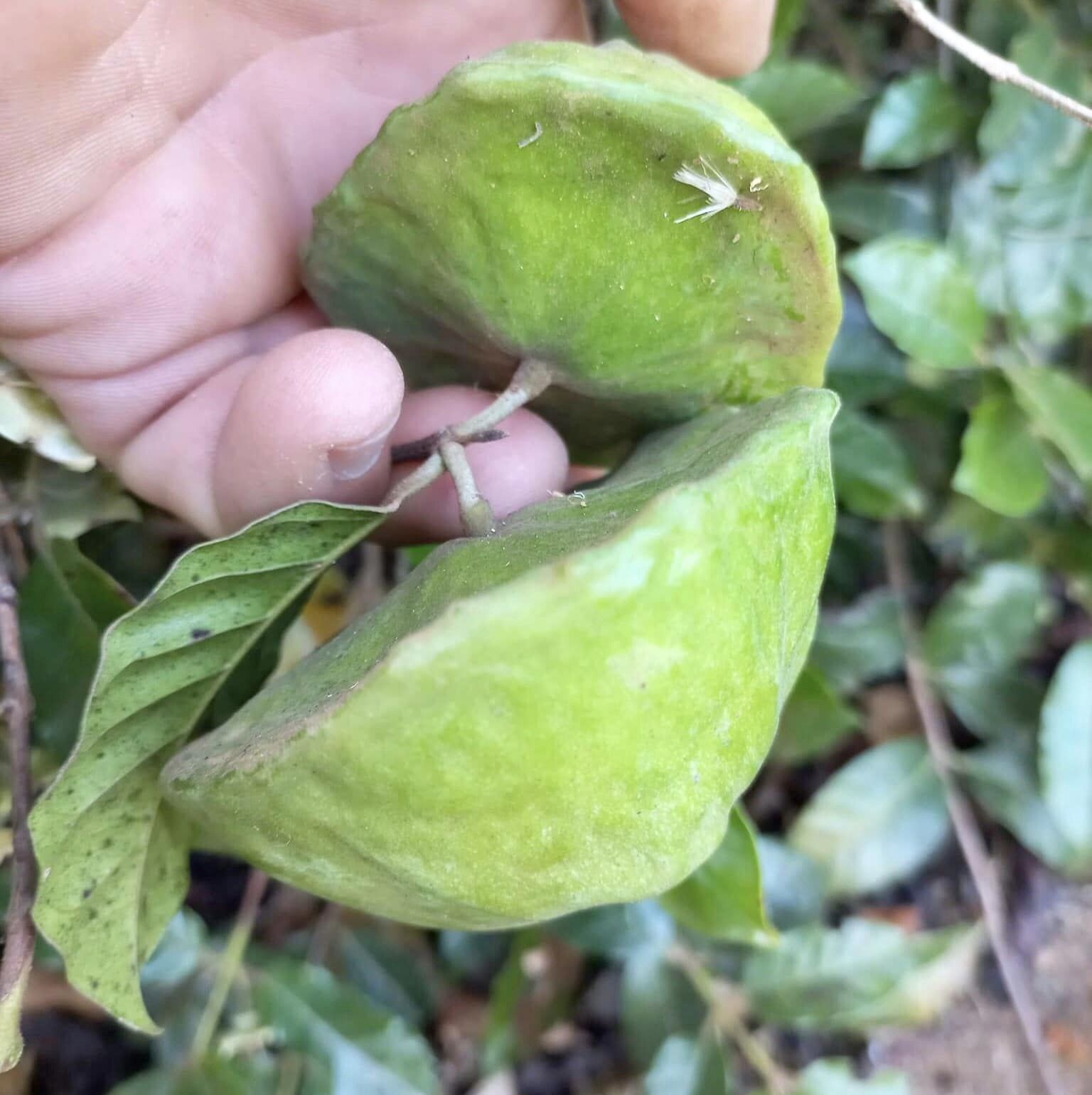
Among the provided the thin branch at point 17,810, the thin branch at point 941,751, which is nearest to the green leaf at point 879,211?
the thin branch at point 941,751

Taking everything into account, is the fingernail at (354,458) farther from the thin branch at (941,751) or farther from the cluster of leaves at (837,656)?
the thin branch at (941,751)

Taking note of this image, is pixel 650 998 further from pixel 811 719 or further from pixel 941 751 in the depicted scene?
pixel 941 751

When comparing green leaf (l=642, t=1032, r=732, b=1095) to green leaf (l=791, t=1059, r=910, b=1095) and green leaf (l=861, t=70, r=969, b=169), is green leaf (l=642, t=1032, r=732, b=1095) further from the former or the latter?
green leaf (l=861, t=70, r=969, b=169)

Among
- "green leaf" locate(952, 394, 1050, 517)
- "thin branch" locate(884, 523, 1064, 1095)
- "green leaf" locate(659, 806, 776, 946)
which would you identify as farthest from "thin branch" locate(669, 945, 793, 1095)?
"green leaf" locate(952, 394, 1050, 517)

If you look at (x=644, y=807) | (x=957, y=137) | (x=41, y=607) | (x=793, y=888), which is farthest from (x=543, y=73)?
(x=793, y=888)

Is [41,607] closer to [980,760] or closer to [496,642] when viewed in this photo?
[496,642]
